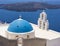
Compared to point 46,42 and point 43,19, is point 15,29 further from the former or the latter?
point 43,19

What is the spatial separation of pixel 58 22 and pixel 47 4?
166 inches

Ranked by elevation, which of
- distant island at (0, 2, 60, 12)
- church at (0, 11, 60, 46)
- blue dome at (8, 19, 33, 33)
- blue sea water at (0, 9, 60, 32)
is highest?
blue dome at (8, 19, 33, 33)

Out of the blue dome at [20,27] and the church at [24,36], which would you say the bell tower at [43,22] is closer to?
the church at [24,36]

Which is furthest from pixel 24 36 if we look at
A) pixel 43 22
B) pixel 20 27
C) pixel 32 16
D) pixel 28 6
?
pixel 28 6

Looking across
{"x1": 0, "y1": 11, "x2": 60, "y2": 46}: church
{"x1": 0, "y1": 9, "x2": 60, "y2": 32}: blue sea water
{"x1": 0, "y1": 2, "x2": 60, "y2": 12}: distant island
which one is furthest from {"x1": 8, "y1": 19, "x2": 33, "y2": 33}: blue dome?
{"x1": 0, "y1": 2, "x2": 60, "y2": 12}: distant island

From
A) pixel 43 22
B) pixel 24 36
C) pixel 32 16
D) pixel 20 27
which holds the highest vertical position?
pixel 20 27

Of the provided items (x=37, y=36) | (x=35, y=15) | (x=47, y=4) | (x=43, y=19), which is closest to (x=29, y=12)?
(x=35, y=15)

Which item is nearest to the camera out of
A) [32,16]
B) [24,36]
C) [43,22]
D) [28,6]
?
[24,36]

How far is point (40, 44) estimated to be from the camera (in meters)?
13.9

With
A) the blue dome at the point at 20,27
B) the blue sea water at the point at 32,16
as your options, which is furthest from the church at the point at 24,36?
the blue sea water at the point at 32,16

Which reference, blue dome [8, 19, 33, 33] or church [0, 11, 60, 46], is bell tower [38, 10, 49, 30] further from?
blue dome [8, 19, 33, 33]

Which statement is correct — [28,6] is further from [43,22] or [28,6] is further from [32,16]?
[43,22]

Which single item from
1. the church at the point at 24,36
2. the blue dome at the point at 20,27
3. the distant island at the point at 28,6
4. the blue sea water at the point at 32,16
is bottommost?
the blue sea water at the point at 32,16

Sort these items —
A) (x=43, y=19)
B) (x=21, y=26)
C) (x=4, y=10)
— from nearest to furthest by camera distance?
(x=21, y=26) < (x=43, y=19) < (x=4, y=10)
